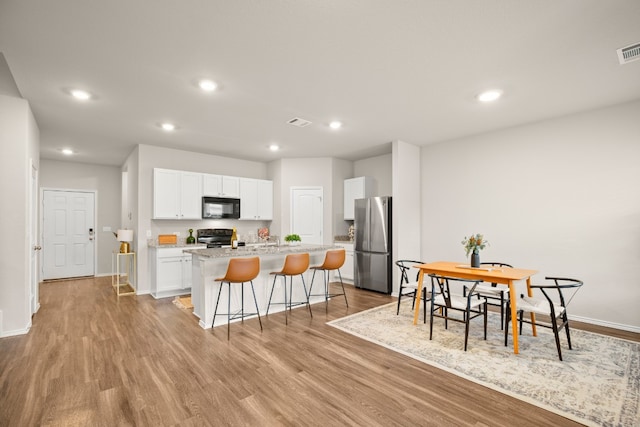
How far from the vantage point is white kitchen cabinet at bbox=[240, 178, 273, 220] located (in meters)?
6.75

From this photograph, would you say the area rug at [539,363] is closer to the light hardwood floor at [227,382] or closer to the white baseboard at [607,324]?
the light hardwood floor at [227,382]

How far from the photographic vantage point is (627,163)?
380 centimetres

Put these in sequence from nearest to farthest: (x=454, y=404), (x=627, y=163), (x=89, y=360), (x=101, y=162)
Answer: (x=454, y=404)
(x=89, y=360)
(x=627, y=163)
(x=101, y=162)

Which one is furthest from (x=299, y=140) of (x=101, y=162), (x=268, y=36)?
(x=101, y=162)

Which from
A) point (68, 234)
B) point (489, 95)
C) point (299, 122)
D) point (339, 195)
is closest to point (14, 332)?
point (299, 122)

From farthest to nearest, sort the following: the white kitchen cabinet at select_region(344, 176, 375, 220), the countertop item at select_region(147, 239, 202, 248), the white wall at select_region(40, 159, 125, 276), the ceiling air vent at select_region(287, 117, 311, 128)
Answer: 1. the white wall at select_region(40, 159, 125, 276)
2. the white kitchen cabinet at select_region(344, 176, 375, 220)
3. the countertop item at select_region(147, 239, 202, 248)
4. the ceiling air vent at select_region(287, 117, 311, 128)

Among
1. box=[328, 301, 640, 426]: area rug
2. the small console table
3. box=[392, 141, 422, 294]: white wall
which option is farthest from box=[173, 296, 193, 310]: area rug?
box=[392, 141, 422, 294]: white wall

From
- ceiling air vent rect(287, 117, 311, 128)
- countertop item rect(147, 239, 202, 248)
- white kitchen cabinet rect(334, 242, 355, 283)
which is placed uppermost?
ceiling air vent rect(287, 117, 311, 128)

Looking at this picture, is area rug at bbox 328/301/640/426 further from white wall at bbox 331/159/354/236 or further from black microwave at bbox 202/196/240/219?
black microwave at bbox 202/196/240/219

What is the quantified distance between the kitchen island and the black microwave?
1901 millimetres

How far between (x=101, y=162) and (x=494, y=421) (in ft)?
28.0

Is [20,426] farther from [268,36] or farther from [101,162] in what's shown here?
[101,162]

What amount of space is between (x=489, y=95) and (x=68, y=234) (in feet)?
28.5

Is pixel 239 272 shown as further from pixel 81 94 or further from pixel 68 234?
pixel 68 234
